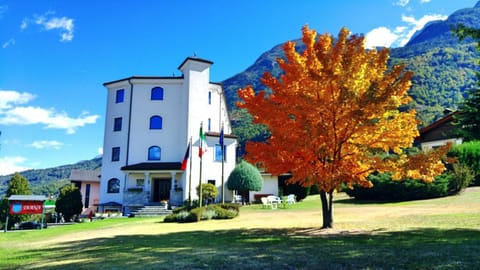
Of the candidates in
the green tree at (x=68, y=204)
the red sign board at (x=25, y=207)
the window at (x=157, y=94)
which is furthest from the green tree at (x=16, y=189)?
the window at (x=157, y=94)

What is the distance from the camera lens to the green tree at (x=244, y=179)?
34250 mm

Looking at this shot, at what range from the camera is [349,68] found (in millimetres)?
11305

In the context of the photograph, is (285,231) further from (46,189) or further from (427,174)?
(46,189)

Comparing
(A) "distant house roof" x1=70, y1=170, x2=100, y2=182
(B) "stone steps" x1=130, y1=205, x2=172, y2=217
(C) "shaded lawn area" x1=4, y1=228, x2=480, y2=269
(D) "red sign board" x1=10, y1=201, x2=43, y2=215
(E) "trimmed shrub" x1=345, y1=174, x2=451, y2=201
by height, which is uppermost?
(A) "distant house roof" x1=70, y1=170, x2=100, y2=182

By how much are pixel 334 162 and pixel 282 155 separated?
1769 mm

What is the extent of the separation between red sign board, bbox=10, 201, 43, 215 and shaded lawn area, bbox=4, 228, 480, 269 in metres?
11.7

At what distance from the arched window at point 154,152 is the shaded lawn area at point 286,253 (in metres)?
24.5

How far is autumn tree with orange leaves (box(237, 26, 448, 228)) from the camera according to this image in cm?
1130

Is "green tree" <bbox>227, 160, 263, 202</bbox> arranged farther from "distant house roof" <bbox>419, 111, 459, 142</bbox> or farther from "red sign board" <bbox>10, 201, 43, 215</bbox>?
"distant house roof" <bbox>419, 111, 459, 142</bbox>

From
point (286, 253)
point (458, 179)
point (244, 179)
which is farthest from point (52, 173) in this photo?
point (286, 253)

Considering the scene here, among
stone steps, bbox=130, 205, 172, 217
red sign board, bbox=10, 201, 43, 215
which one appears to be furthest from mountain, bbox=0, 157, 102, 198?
red sign board, bbox=10, 201, 43, 215

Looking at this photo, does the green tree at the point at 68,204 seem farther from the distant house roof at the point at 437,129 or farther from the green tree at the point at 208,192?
the distant house roof at the point at 437,129

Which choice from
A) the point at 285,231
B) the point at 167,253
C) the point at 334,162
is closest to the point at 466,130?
the point at 334,162

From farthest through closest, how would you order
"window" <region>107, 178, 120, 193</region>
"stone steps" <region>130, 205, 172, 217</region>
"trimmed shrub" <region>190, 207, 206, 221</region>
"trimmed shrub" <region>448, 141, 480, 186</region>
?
"window" <region>107, 178, 120, 193</region>, "stone steps" <region>130, 205, 172, 217</region>, "trimmed shrub" <region>448, 141, 480, 186</region>, "trimmed shrub" <region>190, 207, 206, 221</region>
